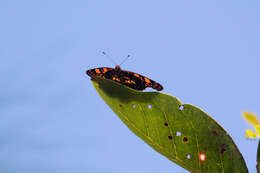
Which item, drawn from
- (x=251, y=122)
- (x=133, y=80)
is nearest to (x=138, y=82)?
(x=133, y=80)

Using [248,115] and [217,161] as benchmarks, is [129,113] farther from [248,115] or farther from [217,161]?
[248,115]

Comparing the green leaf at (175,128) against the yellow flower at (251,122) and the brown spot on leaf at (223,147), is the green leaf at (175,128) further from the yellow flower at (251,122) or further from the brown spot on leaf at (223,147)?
the yellow flower at (251,122)

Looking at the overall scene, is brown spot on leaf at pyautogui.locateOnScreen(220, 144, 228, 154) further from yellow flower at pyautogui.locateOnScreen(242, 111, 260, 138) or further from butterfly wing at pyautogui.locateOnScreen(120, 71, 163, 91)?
butterfly wing at pyautogui.locateOnScreen(120, 71, 163, 91)

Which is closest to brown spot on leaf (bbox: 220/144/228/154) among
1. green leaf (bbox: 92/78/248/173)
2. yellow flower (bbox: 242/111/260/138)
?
green leaf (bbox: 92/78/248/173)

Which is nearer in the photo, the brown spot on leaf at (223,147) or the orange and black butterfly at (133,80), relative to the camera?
the brown spot on leaf at (223,147)

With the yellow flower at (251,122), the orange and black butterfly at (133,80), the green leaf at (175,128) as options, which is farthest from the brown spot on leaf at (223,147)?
the orange and black butterfly at (133,80)

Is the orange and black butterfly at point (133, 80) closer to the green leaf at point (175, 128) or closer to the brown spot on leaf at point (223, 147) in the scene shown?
the green leaf at point (175, 128)

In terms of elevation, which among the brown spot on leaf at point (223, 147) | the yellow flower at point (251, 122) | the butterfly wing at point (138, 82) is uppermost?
the butterfly wing at point (138, 82)

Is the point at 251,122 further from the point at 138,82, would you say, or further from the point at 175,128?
the point at 138,82

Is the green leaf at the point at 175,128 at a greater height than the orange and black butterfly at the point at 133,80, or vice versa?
the orange and black butterfly at the point at 133,80
